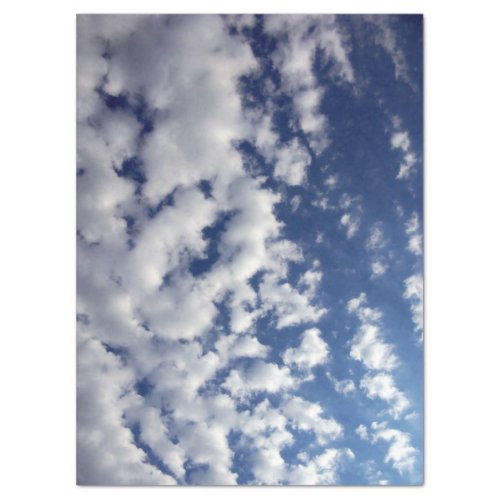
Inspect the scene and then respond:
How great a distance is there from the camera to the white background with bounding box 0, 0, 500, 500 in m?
2.11

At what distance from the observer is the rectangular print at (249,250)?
7.00ft

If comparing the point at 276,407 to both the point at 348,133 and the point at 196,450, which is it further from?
Answer: the point at 348,133

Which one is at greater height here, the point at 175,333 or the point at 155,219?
the point at 155,219

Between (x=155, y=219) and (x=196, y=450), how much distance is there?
3.31 feet

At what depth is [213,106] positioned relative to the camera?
85.3 inches

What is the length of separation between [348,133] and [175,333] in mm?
1145

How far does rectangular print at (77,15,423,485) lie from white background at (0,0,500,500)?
6cm
